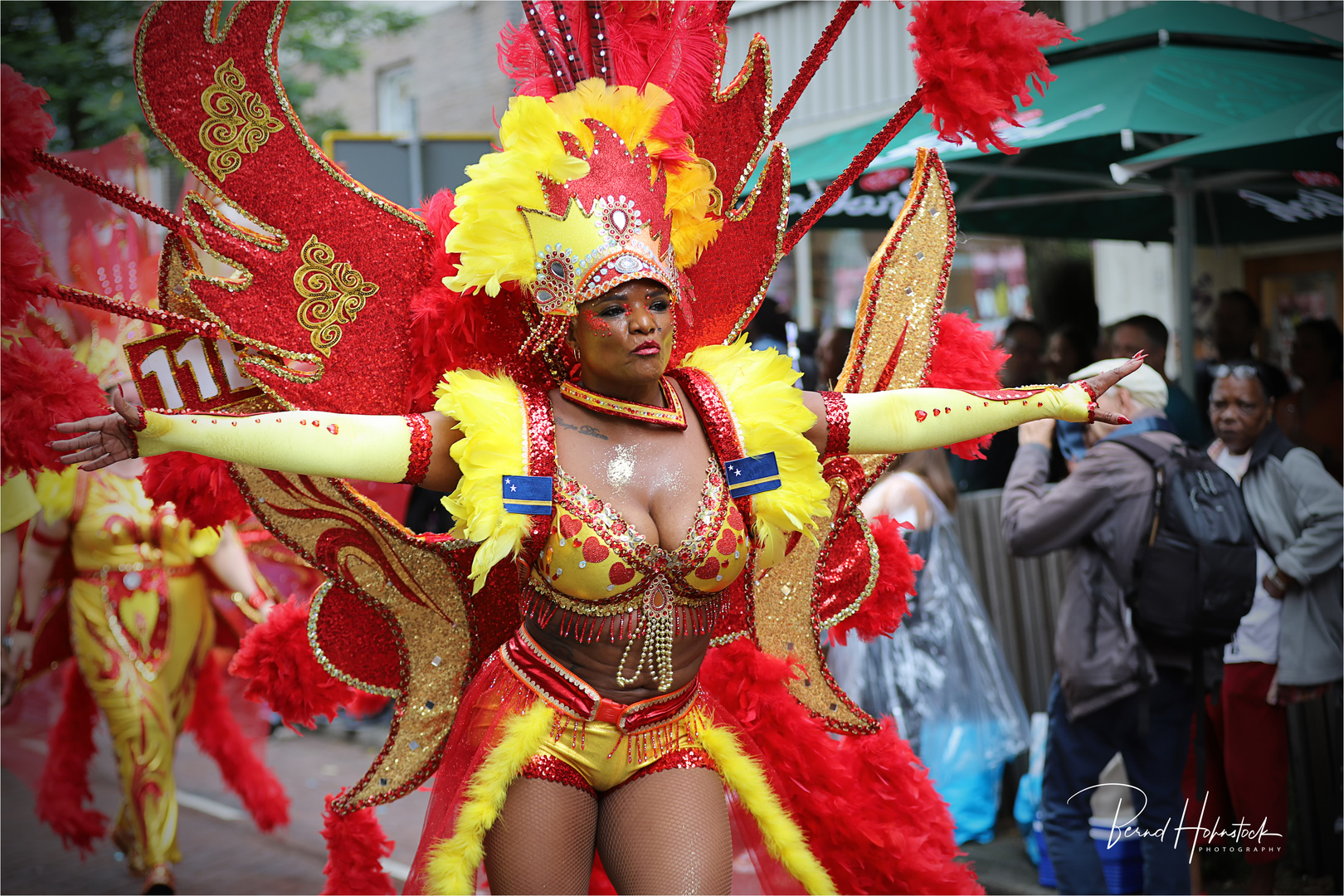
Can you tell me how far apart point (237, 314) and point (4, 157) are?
1.67 ft

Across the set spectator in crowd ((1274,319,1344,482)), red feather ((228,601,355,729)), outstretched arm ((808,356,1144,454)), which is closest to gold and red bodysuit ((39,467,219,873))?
red feather ((228,601,355,729))

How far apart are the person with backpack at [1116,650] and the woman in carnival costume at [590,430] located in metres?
1.21

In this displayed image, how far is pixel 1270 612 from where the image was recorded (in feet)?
13.7

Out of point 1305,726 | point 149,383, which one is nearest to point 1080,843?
point 1305,726

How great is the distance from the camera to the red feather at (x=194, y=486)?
8.32 ft

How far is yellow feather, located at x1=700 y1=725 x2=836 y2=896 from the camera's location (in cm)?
251

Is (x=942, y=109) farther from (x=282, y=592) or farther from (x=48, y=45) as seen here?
(x=48, y=45)

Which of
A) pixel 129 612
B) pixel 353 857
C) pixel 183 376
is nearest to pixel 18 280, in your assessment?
pixel 183 376

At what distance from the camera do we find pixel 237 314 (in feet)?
8.11

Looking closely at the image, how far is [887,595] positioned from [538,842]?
1.17 metres

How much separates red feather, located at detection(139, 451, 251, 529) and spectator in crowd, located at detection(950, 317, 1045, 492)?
375 cm

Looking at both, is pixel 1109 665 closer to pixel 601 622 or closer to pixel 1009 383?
pixel 601 622

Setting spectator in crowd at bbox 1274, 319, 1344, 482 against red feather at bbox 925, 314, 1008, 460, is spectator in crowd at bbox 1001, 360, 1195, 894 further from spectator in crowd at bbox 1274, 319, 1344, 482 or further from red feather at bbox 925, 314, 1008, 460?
spectator in crowd at bbox 1274, 319, 1344, 482

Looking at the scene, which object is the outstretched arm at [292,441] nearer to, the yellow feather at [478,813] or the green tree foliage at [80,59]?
the yellow feather at [478,813]
